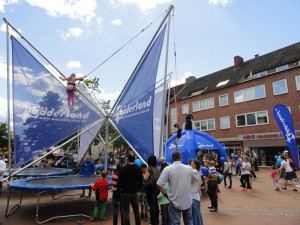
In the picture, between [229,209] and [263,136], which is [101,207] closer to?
[229,209]

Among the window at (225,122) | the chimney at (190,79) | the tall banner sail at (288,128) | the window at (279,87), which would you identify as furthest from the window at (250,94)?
the tall banner sail at (288,128)

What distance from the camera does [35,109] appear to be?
26.0ft

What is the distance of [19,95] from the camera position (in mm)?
7859

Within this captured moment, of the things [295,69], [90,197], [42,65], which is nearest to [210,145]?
[90,197]

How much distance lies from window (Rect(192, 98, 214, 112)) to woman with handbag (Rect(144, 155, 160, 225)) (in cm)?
2752

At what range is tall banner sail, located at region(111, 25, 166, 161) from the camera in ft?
22.9

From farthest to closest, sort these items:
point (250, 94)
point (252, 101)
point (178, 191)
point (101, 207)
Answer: point (250, 94)
point (252, 101)
point (101, 207)
point (178, 191)

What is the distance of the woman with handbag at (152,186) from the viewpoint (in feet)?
21.4

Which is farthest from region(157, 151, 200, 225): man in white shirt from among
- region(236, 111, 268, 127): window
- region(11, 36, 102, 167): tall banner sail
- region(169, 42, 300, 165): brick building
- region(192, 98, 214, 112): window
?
region(192, 98, 214, 112): window

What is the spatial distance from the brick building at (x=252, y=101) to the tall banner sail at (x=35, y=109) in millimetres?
14377

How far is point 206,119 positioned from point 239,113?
5.15 metres

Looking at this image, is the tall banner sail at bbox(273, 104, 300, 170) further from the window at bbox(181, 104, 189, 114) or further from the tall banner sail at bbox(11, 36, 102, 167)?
the window at bbox(181, 104, 189, 114)

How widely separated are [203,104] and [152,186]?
28648 millimetres

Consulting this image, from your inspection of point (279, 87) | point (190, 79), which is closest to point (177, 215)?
point (279, 87)
